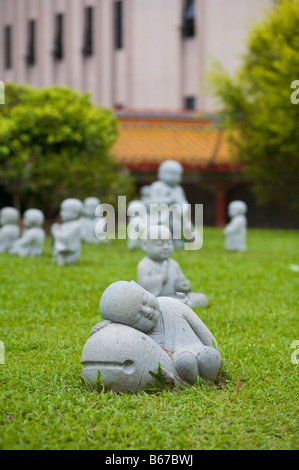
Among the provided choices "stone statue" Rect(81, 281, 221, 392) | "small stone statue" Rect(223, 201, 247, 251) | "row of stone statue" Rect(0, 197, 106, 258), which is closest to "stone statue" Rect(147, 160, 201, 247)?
"small stone statue" Rect(223, 201, 247, 251)

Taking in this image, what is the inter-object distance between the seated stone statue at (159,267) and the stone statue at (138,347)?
1463mm

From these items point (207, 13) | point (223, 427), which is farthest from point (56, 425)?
point (207, 13)

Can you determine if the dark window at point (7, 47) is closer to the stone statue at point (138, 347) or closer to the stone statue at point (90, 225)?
the stone statue at point (90, 225)

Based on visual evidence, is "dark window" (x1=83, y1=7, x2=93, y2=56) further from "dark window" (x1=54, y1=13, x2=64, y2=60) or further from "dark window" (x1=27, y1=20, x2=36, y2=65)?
"dark window" (x1=27, y1=20, x2=36, y2=65)

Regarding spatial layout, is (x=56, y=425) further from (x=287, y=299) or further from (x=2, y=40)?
(x=2, y=40)

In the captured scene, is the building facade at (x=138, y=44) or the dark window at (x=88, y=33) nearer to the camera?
the building facade at (x=138, y=44)

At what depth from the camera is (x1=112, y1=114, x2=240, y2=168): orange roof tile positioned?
17109 mm

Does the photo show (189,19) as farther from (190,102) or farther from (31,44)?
(31,44)

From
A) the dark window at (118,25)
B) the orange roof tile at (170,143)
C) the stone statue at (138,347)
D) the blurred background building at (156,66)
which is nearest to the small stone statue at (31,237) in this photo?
the stone statue at (138,347)

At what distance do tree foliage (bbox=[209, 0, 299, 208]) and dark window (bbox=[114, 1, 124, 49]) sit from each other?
14.3 feet

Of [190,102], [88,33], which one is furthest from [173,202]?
[88,33]

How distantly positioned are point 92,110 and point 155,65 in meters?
6.68

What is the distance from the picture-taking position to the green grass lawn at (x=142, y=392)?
275 centimetres

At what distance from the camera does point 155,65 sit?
20.0m
